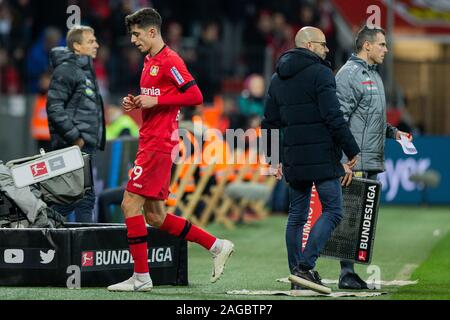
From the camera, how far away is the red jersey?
1047 cm

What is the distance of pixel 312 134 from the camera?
33.6ft

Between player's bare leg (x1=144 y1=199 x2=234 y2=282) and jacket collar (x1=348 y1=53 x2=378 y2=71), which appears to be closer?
player's bare leg (x1=144 y1=199 x2=234 y2=282)

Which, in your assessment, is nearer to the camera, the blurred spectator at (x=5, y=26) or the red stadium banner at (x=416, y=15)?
the blurred spectator at (x=5, y=26)

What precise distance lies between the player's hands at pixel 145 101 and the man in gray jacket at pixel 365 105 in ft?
5.39

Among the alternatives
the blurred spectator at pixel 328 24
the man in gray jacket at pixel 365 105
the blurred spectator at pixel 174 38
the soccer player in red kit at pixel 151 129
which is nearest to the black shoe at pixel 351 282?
the man in gray jacket at pixel 365 105

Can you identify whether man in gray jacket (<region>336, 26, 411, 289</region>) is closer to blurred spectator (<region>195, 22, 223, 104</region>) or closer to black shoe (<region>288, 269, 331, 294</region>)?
black shoe (<region>288, 269, 331, 294</region>)

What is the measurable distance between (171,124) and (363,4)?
612 inches

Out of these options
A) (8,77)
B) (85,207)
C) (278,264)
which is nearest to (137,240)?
(85,207)

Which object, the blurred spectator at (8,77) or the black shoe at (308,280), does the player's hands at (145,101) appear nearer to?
the black shoe at (308,280)

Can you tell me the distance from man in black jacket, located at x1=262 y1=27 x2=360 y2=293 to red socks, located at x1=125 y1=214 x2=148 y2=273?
1.17 m

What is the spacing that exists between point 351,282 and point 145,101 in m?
2.36

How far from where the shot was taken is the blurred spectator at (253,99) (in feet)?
75.4

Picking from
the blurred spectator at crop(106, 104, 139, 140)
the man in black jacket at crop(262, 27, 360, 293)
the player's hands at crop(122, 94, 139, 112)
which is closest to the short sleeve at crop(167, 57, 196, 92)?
the player's hands at crop(122, 94, 139, 112)

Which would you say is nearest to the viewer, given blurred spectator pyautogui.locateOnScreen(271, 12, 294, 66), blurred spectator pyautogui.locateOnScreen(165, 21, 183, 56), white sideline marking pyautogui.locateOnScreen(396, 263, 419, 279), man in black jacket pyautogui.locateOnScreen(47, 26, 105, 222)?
white sideline marking pyautogui.locateOnScreen(396, 263, 419, 279)
